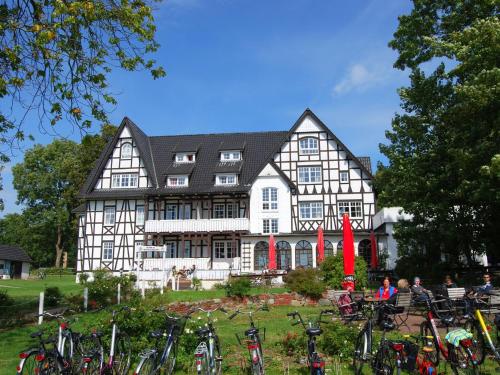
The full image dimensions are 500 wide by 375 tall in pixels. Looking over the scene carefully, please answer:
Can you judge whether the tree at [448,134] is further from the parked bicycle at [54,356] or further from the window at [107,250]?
the window at [107,250]

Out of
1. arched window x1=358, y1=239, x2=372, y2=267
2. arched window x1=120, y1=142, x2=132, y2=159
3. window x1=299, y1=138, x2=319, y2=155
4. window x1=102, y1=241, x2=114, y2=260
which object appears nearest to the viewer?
arched window x1=358, y1=239, x2=372, y2=267

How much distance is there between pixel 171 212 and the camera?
36.8 m

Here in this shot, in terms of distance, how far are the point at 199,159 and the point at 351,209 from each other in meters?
12.8

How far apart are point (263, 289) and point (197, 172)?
17569mm

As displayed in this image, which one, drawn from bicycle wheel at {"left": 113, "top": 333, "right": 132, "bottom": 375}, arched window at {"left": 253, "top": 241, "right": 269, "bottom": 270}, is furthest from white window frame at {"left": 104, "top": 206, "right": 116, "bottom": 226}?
bicycle wheel at {"left": 113, "top": 333, "right": 132, "bottom": 375}

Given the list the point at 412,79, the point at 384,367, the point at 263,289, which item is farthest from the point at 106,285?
the point at 412,79

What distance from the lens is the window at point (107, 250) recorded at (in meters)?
36.6

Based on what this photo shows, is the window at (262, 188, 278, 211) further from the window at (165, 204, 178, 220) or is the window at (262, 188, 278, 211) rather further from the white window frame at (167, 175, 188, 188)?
the window at (165, 204, 178, 220)

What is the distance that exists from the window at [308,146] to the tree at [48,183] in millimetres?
33529

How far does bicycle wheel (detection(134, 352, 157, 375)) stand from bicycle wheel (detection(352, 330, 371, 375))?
317 centimetres

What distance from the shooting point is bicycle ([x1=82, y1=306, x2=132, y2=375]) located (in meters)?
7.38

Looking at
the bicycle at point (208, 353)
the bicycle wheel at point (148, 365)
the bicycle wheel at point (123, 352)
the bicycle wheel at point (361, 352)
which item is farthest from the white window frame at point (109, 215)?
the bicycle wheel at point (361, 352)

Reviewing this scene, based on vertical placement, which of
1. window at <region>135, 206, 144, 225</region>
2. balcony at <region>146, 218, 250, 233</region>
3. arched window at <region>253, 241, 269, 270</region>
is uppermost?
window at <region>135, 206, 144, 225</region>

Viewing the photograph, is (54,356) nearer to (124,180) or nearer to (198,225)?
(198,225)
